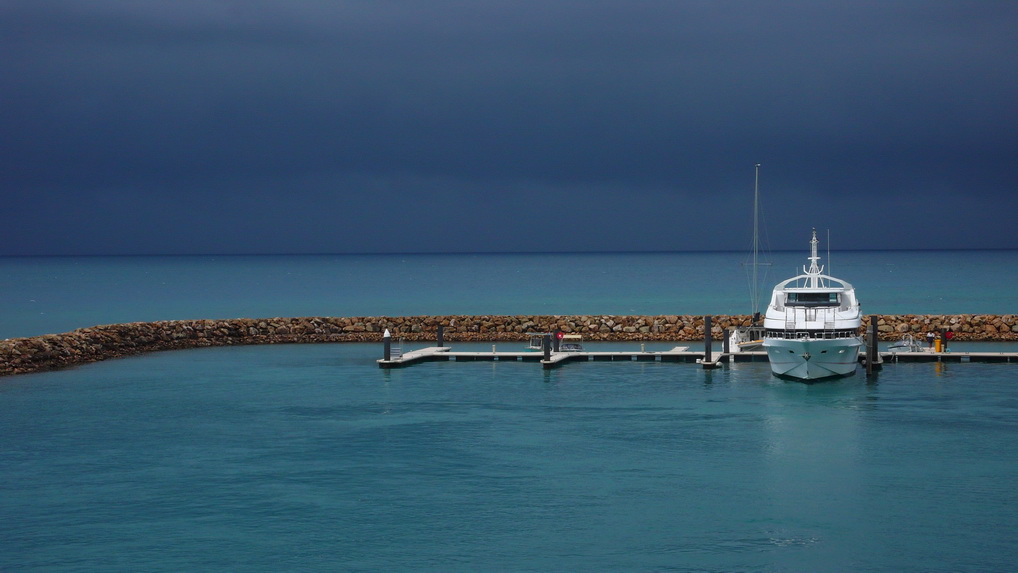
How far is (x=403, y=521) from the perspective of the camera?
28484 millimetres

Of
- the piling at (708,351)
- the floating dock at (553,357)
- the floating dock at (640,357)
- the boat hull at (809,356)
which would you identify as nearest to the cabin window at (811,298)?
the boat hull at (809,356)

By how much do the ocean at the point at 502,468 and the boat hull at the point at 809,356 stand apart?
70 centimetres

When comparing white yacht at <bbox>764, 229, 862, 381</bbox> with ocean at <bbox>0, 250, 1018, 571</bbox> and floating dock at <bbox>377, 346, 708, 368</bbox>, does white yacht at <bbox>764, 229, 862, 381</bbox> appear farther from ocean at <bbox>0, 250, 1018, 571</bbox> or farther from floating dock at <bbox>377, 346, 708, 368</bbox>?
floating dock at <bbox>377, 346, 708, 368</bbox>

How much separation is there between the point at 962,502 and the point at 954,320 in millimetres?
42070

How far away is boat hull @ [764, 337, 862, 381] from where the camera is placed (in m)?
50.5

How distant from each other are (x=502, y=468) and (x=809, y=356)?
21.6m

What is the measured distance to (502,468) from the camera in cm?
3394

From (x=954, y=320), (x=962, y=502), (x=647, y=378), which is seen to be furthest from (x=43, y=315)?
(x=962, y=502)

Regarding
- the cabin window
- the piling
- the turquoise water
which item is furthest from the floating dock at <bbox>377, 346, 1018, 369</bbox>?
the cabin window

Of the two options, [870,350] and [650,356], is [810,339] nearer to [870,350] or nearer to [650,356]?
[870,350]

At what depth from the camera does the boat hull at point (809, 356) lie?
5050 centimetres

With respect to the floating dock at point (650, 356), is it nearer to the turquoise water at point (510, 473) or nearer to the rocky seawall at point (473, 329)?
the turquoise water at point (510, 473)

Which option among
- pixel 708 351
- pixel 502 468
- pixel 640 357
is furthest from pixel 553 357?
pixel 502 468

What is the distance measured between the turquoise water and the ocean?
4.1 inches
